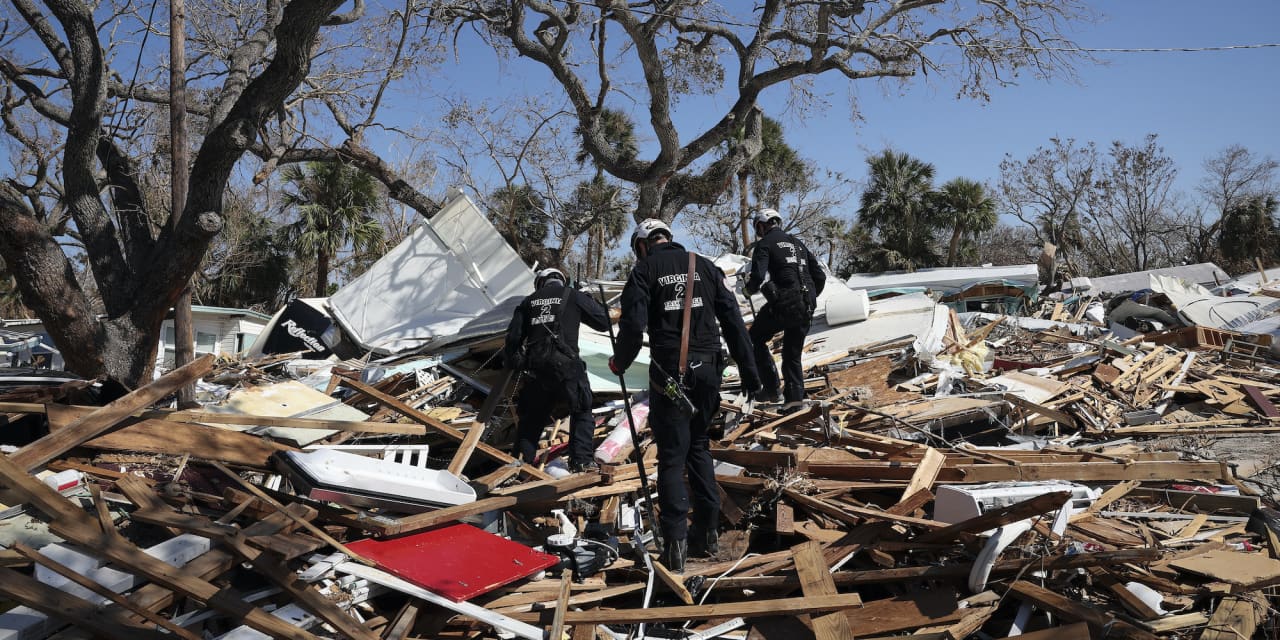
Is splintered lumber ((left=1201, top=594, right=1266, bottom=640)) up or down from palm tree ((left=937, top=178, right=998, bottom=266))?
down

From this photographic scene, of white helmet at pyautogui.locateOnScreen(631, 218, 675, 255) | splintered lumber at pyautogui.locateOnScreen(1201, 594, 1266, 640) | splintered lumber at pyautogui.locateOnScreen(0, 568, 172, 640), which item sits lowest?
splintered lumber at pyautogui.locateOnScreen(1201, 594, 1266, 640)

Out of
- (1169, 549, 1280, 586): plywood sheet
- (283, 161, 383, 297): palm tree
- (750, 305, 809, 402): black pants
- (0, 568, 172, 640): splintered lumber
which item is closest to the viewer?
(0, 568, 172, 640): splintered lumber

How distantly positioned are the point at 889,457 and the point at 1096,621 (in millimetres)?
2339

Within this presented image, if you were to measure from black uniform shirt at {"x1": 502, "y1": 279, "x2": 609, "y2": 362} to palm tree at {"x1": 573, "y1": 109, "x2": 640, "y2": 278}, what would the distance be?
825 cm

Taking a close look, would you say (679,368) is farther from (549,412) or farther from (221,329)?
(221,329)

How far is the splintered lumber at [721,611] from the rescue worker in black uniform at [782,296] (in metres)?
3.39

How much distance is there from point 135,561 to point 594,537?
2445 millimetres

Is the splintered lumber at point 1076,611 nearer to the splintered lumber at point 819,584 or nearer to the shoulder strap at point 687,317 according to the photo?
the splintered lumber at point 819,584

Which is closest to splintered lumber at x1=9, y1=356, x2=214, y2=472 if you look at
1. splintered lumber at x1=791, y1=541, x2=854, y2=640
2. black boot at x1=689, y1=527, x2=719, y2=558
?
black boot at x1=689, y1=527, x2=719, y2=558

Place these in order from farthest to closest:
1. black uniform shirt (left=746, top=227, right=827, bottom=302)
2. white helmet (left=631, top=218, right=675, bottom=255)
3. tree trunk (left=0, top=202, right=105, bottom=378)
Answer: black uniform shirt (left=746, top=227, right=827, bottom=302) < tree trunk (left=0, top=202, right=105, bottom=378) < white helmet (left=631, top=218, right=675, bottom=255)

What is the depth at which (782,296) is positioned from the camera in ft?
22.5

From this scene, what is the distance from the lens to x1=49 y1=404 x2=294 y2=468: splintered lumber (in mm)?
4367

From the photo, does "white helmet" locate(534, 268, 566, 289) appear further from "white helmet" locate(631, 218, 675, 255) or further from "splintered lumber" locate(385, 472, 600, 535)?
"splintered lumber" locate(385, 472, 600, 535)

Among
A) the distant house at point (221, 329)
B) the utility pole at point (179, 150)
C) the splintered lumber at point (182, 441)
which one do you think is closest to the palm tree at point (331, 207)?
the distant house at point (221, 329)
